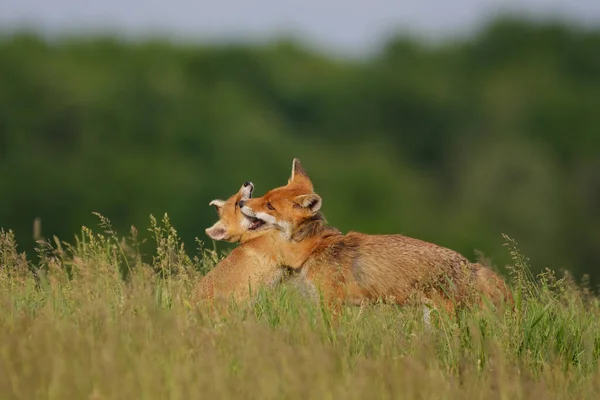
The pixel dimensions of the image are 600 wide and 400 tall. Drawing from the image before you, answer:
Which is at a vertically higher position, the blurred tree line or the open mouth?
the open mouth

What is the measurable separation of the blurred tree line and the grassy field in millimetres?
36511

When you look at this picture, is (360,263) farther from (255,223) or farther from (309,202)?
(255,223)

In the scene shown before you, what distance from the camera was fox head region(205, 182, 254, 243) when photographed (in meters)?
10.4

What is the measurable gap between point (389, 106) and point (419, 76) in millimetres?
7148

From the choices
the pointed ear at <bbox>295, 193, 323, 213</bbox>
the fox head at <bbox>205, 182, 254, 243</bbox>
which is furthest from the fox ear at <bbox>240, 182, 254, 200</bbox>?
the pointed ear at <bbox>295, 193, 323, 213</bbox>

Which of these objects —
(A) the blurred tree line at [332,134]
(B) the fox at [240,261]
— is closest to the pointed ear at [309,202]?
(B) the fox at [240,261]

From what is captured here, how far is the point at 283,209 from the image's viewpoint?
396 inches

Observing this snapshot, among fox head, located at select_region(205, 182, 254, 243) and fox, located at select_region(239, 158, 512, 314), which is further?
fox head, located at select_region(205, 182, 254, 243)

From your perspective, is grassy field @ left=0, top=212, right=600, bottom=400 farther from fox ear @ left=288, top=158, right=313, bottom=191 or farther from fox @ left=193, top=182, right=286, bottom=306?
fox ear @ left=288, top=158, right=313, bottom=191

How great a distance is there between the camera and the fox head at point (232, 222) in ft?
34.3

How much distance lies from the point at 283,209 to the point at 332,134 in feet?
244

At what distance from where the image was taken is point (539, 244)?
57.3 meters

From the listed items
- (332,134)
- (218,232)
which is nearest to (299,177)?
(218,232)

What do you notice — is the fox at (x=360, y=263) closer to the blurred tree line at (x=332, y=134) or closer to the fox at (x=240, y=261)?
the fox at (x=240, y=261)
